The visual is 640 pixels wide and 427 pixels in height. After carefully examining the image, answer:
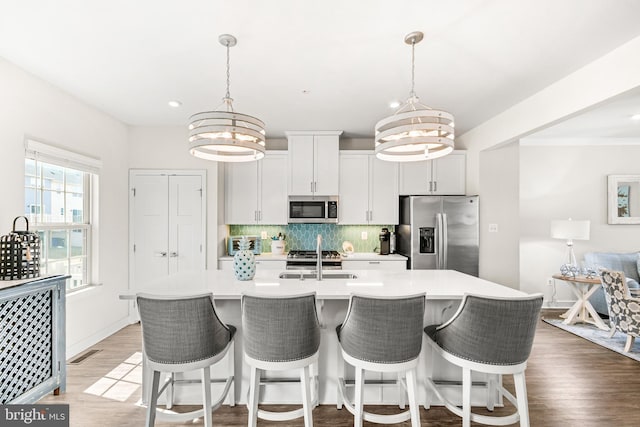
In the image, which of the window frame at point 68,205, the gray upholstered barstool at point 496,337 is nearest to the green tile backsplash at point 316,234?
the window frame at point 68,205

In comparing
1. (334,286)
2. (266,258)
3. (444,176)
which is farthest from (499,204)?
(266,258)

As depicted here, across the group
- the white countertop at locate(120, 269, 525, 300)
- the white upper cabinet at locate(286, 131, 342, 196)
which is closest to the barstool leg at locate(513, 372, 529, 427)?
the white countertop at locate(120, 269, 525, 300)

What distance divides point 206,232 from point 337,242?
6.23 ft

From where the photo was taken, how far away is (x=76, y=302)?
3.30 meters

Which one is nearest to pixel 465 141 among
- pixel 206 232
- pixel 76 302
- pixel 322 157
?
pixel 322 157

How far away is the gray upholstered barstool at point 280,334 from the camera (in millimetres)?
1685

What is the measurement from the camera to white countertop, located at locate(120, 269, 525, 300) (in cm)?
203

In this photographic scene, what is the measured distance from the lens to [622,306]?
327 centimetres

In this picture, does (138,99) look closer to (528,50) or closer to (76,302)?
(76,302)

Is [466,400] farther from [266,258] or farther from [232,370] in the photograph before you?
[266,258]

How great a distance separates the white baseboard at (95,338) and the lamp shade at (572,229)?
602 cm

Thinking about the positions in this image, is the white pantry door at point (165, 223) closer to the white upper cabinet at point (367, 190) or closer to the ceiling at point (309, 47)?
the ceiling at point (309, 47)

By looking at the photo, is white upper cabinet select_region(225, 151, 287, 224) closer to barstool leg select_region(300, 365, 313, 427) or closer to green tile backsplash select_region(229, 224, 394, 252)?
green tile backsplash select_region(229, 224, 394, 252)

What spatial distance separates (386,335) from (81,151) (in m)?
3.63
